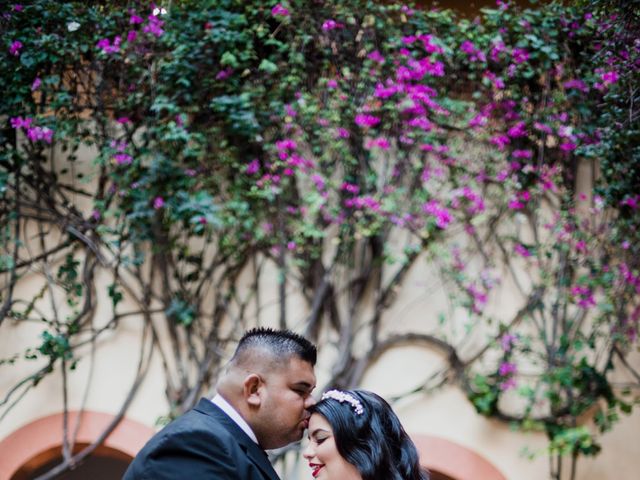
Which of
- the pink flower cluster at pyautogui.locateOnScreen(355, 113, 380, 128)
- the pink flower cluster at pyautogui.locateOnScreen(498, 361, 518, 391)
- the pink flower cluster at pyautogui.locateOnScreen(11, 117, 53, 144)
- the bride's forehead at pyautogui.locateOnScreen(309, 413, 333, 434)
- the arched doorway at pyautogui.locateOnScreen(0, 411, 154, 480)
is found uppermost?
the pink flower cluster at pyautogui.locateOnScreen(355, 113, 380, 128)

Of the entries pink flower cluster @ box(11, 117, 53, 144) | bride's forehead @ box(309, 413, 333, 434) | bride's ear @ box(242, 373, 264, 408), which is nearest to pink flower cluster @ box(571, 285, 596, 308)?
bride's forehead @ box(309, 413, 333, 434)

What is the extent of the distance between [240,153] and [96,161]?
3.19ft

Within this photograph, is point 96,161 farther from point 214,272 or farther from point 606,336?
point 606,336

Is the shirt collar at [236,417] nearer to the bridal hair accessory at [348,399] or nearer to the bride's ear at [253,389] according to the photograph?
the bride's ear at [253,389]

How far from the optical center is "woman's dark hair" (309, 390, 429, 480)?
2.99 meters

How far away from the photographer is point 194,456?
2.54 metres

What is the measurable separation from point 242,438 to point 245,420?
3.5 inches

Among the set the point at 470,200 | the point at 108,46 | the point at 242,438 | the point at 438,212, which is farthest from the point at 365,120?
the point at 242,438

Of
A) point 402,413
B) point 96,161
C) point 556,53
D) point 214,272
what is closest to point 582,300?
point 402,413

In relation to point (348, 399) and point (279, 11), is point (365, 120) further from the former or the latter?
point (348, 399)

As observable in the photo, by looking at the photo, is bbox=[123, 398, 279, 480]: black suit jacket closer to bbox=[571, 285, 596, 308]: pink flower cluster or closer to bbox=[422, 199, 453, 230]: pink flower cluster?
bbox=[422, 199, 453, 230]: pink flower cluster

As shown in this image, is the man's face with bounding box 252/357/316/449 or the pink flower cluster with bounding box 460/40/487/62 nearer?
the man's face with bounding box 252/357/316/449

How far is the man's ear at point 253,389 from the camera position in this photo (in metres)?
2.84

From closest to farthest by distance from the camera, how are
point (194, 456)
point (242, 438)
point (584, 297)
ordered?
1. point (194, 456)
2. point (242, 438)
3. point (584, 297)
